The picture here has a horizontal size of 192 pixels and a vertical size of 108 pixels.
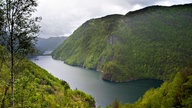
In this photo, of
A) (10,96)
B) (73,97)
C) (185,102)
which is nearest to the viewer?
(10,96)

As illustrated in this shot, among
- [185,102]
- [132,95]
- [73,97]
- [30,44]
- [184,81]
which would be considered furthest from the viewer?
[132,95]

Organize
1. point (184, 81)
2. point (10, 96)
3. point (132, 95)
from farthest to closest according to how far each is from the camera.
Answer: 1. point (132, 95)
2. point (184, 81)
3. point (10, 96)

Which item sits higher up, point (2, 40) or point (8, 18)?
point (8, 18)

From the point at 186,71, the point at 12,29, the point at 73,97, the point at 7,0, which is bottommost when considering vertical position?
the point at 73,97

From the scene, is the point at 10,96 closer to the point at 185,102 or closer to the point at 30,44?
the point at 30,44

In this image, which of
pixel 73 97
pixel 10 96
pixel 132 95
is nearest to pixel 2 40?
pixel 10 96

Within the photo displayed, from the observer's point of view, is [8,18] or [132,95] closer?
[8,18]

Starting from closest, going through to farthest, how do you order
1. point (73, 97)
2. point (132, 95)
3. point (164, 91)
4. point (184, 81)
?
point (184, 81) < point (164, 91) < point (73, 97) < point (132, 95)

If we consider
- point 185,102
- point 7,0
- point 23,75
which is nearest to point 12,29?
point 7,0

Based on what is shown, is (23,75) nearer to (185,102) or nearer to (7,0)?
(7,0)
